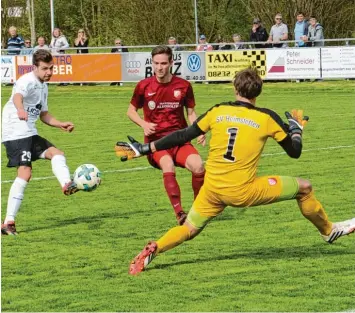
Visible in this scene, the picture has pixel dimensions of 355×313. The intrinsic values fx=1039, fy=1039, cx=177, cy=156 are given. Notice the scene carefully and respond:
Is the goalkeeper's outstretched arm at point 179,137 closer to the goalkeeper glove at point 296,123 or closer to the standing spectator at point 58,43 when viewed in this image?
the goalkeeper glove at point 296,123

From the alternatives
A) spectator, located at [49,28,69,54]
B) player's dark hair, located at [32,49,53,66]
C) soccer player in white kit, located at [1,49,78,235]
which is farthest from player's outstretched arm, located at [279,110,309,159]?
spectator, located at [49,28,69,54]

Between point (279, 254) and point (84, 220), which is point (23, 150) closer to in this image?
point (84, 220)

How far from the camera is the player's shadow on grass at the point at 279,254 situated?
8.72m

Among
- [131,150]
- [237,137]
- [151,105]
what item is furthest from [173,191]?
[237,137]

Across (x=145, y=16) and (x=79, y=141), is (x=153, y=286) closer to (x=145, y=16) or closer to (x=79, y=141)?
(x=79, y=141)

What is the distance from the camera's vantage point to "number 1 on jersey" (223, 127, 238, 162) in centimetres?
809

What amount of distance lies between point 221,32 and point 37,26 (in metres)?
20.5

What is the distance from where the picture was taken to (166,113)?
35.0 feet

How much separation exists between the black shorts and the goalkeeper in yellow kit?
2561 mm

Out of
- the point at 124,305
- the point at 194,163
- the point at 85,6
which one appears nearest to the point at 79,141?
the point at 194,163

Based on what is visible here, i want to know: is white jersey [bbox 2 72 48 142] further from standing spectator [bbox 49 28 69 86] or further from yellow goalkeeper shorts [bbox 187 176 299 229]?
standing spectator [bbox 49 28 69 86]

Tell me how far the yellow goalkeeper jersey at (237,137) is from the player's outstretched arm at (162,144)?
0.52ft

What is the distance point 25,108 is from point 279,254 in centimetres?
328

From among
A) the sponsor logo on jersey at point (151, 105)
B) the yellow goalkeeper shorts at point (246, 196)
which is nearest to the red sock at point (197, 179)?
the sponsor logo on jersey at point (151, 105)
